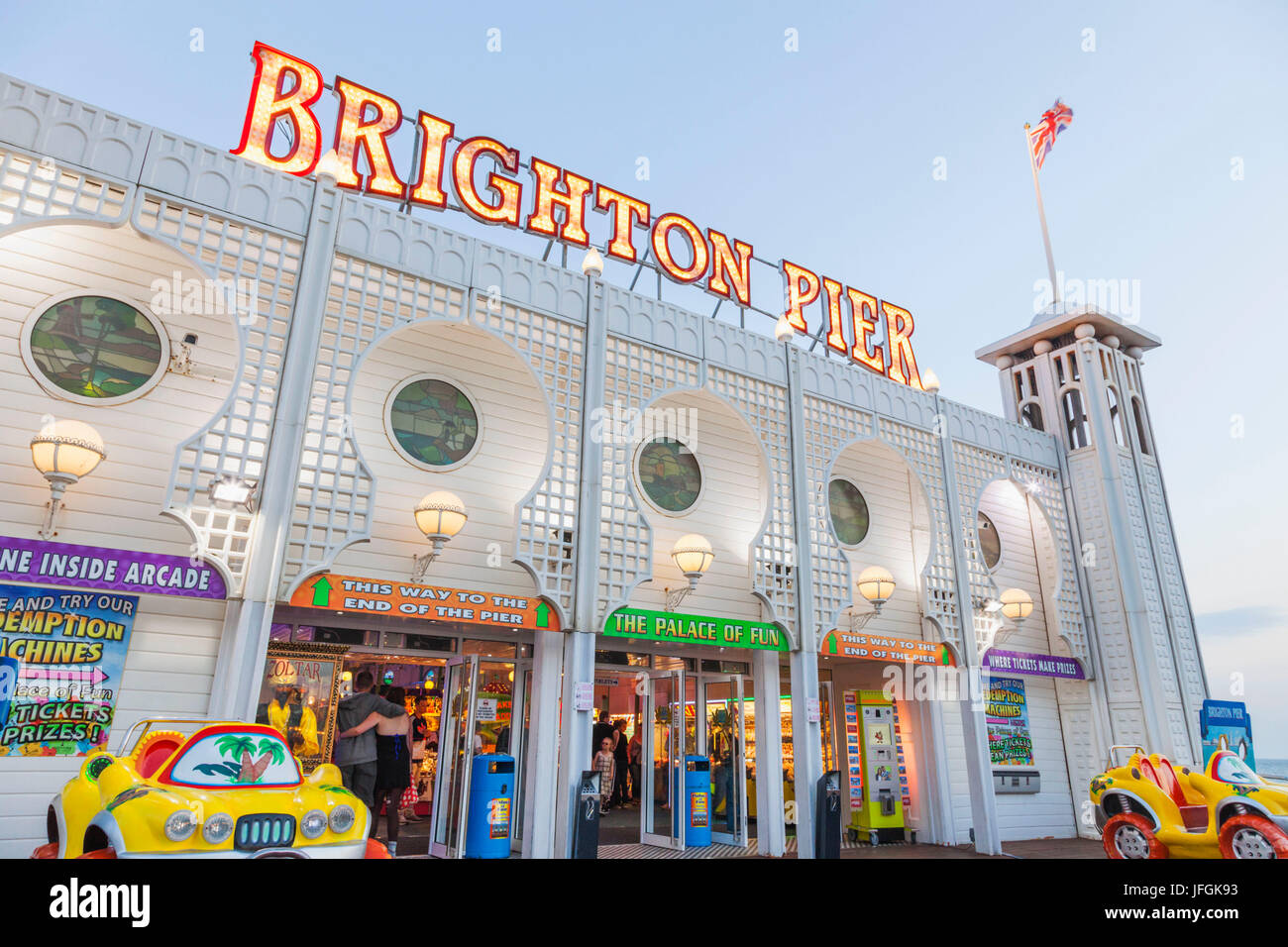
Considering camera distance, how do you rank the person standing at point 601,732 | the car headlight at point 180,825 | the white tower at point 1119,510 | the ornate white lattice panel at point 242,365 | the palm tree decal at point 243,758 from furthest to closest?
the white tower at point 1119,510 → the person standing at point 601,732 → the ornate white lattice panel at point 242,365 → the palm tree decal at point 243,758 → the car headlight at point 180,825

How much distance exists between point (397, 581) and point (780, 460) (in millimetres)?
6006

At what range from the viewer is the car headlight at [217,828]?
494 cm

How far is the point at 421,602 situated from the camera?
852 cm

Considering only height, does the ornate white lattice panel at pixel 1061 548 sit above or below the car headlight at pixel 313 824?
above

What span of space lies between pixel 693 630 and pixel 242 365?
20.7 ft

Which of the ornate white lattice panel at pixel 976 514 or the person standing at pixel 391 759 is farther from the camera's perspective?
the ornate white lattice panel at pixel 976 514

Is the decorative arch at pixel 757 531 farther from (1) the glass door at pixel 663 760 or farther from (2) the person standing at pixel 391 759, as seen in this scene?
(2) the person standing at pixel 391 759

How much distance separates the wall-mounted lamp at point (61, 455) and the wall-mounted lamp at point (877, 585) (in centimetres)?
992

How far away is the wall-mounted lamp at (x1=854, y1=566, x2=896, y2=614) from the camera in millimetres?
11797

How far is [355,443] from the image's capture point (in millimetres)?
8562

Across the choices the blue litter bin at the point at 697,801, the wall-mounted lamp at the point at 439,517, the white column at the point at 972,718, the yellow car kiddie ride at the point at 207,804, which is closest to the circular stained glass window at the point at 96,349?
the wall-mounted lamp at the point at 439,517

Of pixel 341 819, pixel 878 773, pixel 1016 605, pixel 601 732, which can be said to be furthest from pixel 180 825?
pixel 1016 605
